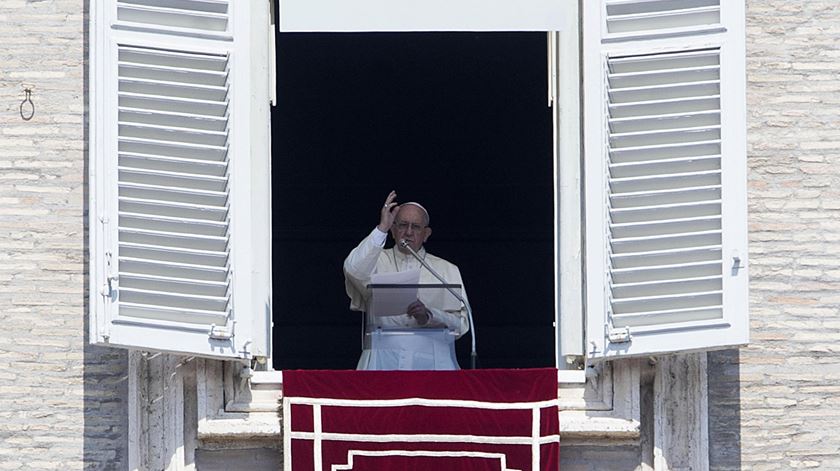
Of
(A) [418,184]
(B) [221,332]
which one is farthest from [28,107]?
(A) [418,184]

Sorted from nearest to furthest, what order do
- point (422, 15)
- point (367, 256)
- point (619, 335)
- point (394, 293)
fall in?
point (619, 335)
point (422, 15)
point (394, 293)
point (367, 256)

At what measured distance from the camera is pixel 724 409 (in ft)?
32.1

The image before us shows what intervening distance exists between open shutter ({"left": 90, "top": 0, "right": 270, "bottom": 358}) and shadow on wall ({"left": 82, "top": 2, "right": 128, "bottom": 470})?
437 mm

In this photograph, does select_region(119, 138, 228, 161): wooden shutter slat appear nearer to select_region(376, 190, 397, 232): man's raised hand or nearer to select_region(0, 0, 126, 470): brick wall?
select_region(0, 0, 126, 470): brick wall

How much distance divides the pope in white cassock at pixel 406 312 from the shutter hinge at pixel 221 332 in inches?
34.9

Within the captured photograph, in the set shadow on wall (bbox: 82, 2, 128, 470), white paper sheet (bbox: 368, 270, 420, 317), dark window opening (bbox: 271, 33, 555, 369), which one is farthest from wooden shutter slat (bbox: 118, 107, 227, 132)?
dark window opening (bbox: 271, 33, 555, 369)

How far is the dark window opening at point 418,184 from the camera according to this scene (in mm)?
14898

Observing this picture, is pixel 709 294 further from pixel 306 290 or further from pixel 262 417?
pixel 306 290

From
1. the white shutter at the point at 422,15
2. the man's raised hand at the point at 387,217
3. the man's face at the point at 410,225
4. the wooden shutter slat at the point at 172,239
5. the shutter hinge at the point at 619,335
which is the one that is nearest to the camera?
the shutter hinge at the point at 619,335

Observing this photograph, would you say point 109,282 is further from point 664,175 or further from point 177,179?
point 664,175

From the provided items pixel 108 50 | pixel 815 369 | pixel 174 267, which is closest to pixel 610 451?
pixel 815 369

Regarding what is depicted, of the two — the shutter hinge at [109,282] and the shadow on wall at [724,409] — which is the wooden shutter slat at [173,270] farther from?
the shadow on wall at [724,409]

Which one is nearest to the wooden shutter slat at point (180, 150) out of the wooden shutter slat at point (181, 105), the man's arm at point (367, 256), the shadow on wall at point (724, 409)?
the wooden shutter slat at point (181, 105)

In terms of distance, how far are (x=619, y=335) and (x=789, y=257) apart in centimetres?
95
